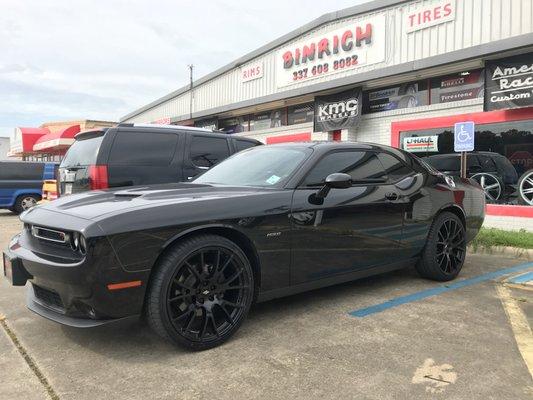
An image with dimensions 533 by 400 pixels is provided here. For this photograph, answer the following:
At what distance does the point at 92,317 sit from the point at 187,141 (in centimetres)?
394

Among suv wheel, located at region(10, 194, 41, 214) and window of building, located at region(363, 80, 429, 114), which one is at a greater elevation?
window of building, located at region(363, 80, 429, 114)

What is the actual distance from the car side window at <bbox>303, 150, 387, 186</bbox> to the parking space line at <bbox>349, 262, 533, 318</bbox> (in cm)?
113

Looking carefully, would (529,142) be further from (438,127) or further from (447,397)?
(447,397)

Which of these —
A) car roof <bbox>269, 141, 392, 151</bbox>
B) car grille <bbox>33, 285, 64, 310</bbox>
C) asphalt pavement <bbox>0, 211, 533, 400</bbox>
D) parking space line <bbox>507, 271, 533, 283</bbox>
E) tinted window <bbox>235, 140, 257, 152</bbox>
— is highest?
tinted window <bbox>235, 140, 257, 152</bbox>

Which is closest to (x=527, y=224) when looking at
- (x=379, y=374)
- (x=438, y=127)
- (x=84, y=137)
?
(x=438, y=127)

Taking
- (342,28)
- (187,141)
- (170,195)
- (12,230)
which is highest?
(342,28)

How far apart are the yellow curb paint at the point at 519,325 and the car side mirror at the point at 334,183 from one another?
1.69 meters

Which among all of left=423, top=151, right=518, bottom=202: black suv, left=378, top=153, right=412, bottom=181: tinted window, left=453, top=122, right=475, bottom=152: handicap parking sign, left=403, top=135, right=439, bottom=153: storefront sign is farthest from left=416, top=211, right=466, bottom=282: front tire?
left=403, top=135, right=439, bottom=153: storefront sign

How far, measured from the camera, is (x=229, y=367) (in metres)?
2.94

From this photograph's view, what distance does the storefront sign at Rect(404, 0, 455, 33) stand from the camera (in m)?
9.17

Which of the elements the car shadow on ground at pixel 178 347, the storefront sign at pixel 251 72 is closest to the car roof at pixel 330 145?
the car shadow on ground at pixel 178 347

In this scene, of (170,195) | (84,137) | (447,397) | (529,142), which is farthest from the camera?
(529,142)

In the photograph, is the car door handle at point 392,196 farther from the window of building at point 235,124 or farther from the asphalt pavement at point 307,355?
the window of building at point 235,124

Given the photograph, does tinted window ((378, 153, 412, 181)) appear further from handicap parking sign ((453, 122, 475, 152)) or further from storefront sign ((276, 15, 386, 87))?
storefront sign ((276, 15, 386, 87))
